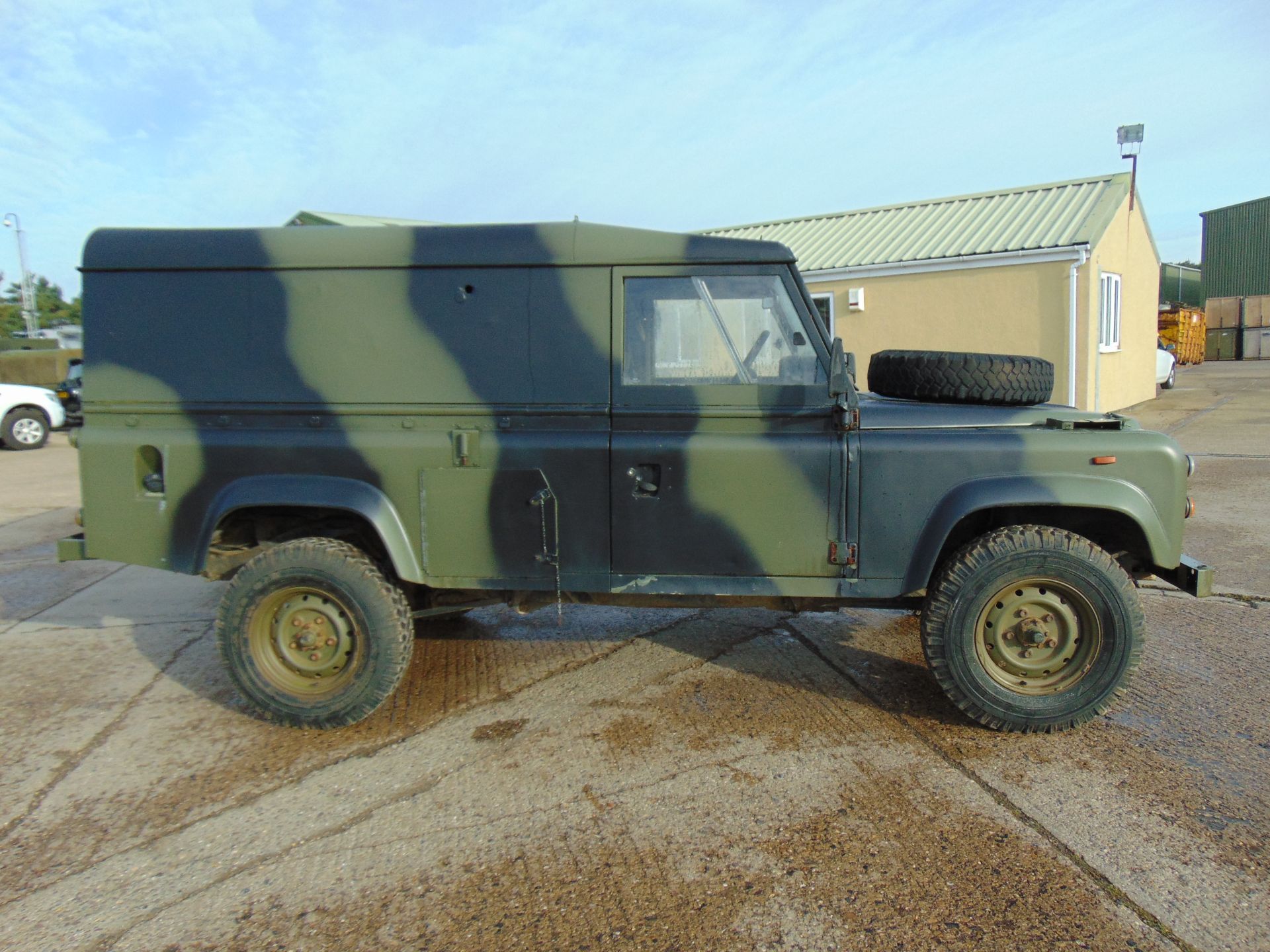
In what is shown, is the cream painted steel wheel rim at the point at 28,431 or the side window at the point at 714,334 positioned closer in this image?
the side window at the point at 714,334

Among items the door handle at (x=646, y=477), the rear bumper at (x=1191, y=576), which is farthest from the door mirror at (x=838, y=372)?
the rear bumper at (x=1191, y=576)

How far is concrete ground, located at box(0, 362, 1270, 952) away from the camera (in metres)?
2.66

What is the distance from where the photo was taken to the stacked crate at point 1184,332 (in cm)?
2989

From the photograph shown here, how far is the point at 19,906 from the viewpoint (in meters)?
2.79

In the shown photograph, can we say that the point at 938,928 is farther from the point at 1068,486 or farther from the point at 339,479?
the point at 339,479

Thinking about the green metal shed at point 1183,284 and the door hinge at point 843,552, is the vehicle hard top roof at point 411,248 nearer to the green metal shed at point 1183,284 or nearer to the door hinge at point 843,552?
the door hinge at point 843,552

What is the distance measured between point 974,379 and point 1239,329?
4197 centimetres

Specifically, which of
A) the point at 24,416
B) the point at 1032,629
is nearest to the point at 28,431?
the point at 24,416

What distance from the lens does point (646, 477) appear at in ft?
12.8

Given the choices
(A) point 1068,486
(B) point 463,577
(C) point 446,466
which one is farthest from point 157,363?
(A) point 1068,486

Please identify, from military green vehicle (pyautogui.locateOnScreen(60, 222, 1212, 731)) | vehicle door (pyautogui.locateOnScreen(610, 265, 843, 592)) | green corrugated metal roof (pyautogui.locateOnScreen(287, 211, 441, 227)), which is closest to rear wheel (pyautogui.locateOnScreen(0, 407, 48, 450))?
green corrugated metal roof (pyautogui.locateOnScreen(287, 211, 441, 227))

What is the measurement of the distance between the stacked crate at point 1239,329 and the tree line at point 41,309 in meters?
51.2

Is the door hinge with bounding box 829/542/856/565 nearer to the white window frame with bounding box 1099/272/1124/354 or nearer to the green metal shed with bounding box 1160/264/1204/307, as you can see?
the white window frame with bounding box 1099/272/1124/354

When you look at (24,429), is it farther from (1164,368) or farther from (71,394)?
(1164,368)
